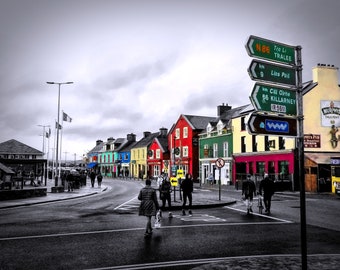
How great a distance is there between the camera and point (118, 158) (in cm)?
8706

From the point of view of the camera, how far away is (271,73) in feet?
18.4

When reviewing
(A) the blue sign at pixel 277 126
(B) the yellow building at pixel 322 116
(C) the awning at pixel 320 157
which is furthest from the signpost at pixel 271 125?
(B) the yellow building at pixel 322 116

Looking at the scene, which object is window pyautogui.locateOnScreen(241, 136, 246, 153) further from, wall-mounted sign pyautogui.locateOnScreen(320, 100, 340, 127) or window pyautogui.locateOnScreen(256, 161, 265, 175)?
wall-mounted sign pyautogui.locateOnScreen(320, 100, 340, 127)

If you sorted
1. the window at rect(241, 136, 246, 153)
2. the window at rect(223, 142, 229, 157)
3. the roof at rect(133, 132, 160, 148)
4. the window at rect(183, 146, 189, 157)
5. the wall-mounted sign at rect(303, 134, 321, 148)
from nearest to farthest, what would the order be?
the wall-mounted sign at rect(303, 134, 321, 148)
the window at rect(241, 136, 246, 153)
the window at rect(223, 142, 229, 157)
the window at rect(183, 146, 189, 157)
the roof at rect(133, 132, 160, 148)

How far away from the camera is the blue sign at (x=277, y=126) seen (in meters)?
5.35

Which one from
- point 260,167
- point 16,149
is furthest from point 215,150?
point 16,149

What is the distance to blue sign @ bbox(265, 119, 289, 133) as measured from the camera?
17.6ft

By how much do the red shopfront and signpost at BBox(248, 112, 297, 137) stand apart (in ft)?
91.9

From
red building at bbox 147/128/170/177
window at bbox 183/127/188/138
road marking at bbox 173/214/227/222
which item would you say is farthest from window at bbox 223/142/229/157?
road marking at bbox 173/214/227/222

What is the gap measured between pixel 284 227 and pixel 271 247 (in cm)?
353

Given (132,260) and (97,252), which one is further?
(97,252)

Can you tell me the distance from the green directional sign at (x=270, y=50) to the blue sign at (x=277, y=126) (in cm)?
105

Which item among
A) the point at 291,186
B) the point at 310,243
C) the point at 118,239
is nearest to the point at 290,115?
the point at 310,243

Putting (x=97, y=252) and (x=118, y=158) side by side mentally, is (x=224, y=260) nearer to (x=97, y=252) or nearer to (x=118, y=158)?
(x=97, y=252)
